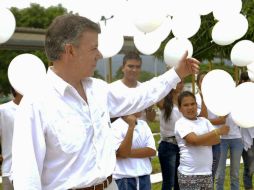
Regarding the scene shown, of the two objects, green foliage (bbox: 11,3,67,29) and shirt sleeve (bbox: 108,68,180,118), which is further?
green foliage (bbox: 11,3,67,29)

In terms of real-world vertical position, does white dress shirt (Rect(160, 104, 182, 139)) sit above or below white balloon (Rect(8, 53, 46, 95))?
below

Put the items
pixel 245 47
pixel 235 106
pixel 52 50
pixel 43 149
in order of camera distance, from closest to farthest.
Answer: pixel 43 149
pixel 52 50
pixel 235 106
pixel 245 47

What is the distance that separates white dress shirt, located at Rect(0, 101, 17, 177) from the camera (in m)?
3.92

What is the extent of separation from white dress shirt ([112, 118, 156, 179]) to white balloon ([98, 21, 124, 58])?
765mm

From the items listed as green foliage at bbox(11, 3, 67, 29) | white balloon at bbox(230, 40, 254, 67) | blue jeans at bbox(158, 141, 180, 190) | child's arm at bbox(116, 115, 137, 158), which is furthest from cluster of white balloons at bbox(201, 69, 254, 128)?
green foliage at bbox(11, 3, 67, 29)

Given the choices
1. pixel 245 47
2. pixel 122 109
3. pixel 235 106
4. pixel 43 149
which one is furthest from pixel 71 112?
pixel 245 47

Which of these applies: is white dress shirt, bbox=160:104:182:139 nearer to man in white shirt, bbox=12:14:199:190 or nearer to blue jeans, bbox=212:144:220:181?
blue jeans, bbox=212:144:220:181

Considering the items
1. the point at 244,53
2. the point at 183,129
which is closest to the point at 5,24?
the point at 183,129

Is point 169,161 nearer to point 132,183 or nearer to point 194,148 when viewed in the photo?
point 194,148

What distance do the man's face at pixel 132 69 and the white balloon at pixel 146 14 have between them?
0.32 m

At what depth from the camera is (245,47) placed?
4219 mm

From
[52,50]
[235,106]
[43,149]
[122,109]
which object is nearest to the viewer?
[43,149]

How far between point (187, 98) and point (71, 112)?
230 cm

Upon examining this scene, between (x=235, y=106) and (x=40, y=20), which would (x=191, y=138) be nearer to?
(x=235, y=106)
